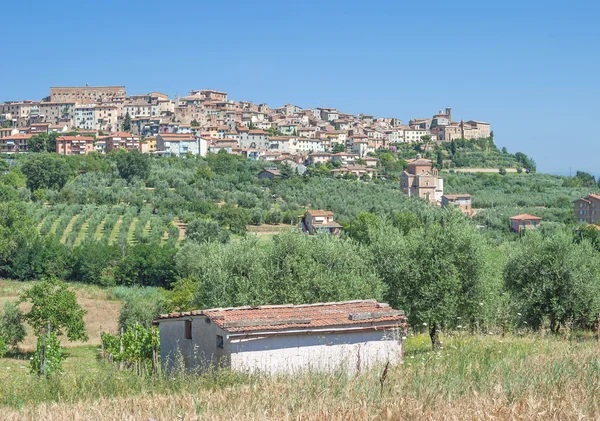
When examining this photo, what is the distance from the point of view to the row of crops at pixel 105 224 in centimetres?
4891

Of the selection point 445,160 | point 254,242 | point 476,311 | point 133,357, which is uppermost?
point 445,160

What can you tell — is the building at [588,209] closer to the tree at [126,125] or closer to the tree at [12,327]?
the tree at [12,327]

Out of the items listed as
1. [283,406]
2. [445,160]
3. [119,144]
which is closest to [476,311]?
[283,406]

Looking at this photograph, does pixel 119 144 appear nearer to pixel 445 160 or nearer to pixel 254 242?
pixel 445 160

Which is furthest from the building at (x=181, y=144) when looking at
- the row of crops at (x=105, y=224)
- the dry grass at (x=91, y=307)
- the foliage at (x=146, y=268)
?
the dry grass at (x=91, y=307)

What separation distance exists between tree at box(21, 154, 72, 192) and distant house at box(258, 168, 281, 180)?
2249cm

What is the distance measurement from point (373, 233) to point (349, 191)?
151 feet

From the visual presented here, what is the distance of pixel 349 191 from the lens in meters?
75.8

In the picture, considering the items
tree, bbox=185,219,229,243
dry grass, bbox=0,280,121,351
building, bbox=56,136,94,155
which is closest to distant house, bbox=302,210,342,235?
tree, bbox=185,219,229,243

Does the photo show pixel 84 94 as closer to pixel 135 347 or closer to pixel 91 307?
pixel 91 307

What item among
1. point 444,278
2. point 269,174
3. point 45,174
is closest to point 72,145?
point 269,174

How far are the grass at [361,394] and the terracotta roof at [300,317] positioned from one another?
2.59 m

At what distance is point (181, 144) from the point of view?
100 m

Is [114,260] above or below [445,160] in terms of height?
below
